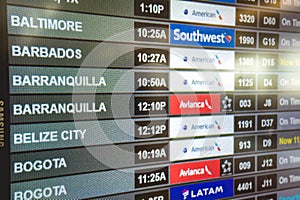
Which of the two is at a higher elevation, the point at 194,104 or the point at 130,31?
the point at 130,31

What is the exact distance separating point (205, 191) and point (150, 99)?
0.34 m

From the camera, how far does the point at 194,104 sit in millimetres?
1112

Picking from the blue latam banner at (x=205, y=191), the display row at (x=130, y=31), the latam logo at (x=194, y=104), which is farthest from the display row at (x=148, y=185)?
the display row at (x=130, y=31)

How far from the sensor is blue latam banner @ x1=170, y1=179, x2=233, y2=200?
110 centimetres

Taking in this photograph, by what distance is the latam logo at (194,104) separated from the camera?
1.08 m

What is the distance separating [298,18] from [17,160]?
3.36 feet

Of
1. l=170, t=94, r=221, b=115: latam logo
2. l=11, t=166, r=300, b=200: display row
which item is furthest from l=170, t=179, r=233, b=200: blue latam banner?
l=170, t=94, r=221, b=115: latam logo

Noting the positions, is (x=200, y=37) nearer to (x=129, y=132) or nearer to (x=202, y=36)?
(x=202, y=36)

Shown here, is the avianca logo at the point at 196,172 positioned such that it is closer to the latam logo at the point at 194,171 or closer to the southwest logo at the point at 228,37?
the latam logo at the point at 194,171

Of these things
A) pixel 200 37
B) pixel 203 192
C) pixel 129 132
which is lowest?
pixel 203 192

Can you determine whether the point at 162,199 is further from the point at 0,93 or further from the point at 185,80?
the point at 0,93

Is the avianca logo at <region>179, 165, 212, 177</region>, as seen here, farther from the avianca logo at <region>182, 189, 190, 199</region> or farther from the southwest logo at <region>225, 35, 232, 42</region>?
the southwest logo at <region>225, 35, 232, 42</region>

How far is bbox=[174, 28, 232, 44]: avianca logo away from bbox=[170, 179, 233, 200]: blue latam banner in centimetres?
43

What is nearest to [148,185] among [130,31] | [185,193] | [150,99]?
[185,193]
